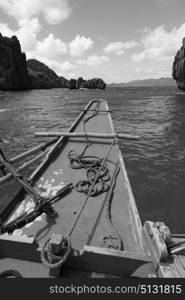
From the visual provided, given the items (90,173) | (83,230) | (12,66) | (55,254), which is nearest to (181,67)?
(90,173)

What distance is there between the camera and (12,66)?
412 ft

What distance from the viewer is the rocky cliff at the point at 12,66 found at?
118062 millimetres

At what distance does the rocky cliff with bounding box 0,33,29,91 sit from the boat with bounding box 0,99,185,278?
126363 mm

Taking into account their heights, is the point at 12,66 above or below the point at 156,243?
above

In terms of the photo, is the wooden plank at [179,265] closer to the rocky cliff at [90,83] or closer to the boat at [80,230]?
the boat at [80,230]

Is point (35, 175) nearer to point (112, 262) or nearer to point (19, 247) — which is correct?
point (19, 247)

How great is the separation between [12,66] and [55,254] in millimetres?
143111

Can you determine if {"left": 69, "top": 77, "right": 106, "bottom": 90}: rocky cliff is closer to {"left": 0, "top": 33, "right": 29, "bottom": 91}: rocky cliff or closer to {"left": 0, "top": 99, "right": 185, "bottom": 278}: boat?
{"left": 0, "top": 33, "right": 29, "bottom": 91}: rocky cliff

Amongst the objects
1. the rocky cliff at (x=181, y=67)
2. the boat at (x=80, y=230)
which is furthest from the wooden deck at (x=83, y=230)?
the rocky cliff at (x=181, y=67)

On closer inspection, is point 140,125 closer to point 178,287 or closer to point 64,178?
point 64,178

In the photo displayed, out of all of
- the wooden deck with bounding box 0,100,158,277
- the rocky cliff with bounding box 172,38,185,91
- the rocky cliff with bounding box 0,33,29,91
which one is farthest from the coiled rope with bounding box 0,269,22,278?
the rocky cliff with bounding box 0,33,29,91

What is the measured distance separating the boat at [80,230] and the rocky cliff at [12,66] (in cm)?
12636

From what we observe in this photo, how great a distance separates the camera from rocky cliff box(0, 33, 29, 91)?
118062mm

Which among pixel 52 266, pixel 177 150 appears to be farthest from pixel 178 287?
pixel 177 150
